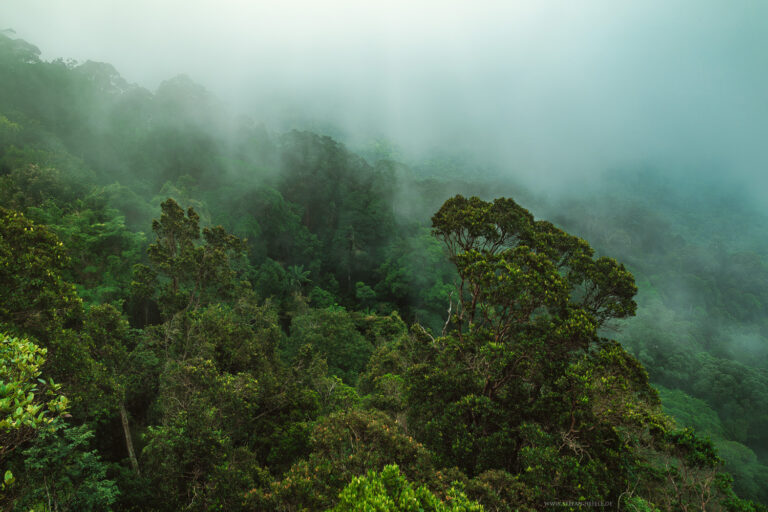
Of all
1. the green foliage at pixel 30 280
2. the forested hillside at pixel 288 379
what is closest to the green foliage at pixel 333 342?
the forested hillside at pixel 288 379

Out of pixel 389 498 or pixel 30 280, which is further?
pixel 30 280

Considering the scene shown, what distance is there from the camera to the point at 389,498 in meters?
4.86

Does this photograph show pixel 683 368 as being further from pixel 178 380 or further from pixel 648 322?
pixel 178 380

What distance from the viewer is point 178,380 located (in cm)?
1078

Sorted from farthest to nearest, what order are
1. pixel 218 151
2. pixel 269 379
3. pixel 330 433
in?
1. pixel 218 151
2. pixel 269 379
3. pixel 330 433

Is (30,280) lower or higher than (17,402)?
higher

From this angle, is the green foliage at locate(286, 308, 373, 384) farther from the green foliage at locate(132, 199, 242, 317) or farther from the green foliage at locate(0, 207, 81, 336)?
the green foliage at locate(0, 207, 81, 336)

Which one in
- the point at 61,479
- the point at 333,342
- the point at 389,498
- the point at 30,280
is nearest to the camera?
the point at 389,498

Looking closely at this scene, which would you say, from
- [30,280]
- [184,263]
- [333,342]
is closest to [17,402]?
[30,280]

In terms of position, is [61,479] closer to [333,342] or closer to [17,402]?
[17,402]

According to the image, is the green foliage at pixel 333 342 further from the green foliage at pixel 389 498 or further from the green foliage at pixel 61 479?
the green foliage at pixel 389 498

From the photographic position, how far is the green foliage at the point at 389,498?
464 cm

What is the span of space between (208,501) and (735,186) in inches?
8435

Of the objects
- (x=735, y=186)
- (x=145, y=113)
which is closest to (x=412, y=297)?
(x=145, y=113)
